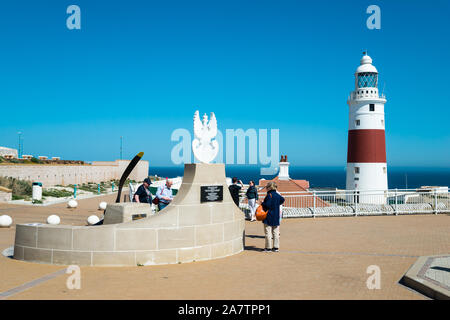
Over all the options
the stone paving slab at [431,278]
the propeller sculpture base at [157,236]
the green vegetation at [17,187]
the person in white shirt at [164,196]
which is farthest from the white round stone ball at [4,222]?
the stone paving slab at [431,278]

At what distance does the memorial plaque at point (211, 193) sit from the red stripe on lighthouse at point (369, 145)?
78.1 feet

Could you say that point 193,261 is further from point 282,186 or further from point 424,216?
point 282,186

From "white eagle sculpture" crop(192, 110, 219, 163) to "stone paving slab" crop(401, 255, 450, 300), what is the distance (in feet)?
16.5

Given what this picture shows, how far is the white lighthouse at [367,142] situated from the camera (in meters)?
30.8

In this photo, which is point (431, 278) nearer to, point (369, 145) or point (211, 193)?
point (211, 193)

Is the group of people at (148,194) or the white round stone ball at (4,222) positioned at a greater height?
the group of people at (148,194)

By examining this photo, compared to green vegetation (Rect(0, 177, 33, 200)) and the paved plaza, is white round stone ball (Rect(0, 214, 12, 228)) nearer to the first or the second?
the paved plaza

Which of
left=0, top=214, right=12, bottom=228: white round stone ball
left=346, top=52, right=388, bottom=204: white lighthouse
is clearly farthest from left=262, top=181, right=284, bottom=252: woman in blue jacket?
left=346, top=52, right=388, bottom=204: white lighthouse

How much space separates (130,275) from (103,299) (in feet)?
4.81

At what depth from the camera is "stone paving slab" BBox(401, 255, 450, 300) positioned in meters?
6.17

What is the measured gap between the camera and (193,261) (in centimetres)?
898

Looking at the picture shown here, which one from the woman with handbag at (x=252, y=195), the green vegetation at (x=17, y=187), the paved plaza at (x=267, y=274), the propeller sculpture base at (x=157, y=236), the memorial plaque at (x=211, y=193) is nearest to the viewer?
the paved plaza at (x=267, y=274)

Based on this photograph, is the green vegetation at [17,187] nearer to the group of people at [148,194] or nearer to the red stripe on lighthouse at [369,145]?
the group of people at [148,194]
